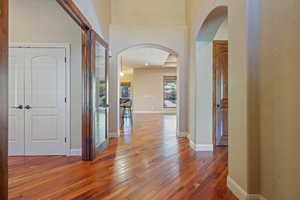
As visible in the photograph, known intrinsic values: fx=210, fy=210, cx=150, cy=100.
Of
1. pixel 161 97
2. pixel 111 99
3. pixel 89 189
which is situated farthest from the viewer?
pixel 161 97

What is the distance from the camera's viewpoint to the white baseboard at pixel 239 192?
2.06m

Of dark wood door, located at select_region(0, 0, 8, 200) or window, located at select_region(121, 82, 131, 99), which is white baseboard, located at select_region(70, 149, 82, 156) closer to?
dark wood door, located at select_region(0, 0, 8, 200)

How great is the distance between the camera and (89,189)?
2.48 metres

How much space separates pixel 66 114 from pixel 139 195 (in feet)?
7.67

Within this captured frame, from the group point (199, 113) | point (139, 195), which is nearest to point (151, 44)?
point (199, 113)

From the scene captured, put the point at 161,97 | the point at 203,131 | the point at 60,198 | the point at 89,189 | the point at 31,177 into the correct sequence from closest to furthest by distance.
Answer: the point at 60,198 < the point at 89,189 < the point at 31,177 < the point at 203,131 < the point at 161,97

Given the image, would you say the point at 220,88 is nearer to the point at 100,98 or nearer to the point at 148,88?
the point at 100,98

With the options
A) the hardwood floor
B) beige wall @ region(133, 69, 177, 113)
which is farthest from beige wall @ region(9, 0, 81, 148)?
beige wall @ region(133, 69, 177, 113)

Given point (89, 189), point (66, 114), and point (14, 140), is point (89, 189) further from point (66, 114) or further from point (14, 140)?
point (14, 140)

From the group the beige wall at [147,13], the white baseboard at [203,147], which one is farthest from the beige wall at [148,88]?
the white baseboard at [203,147]

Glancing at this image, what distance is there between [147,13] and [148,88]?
8.19 meters

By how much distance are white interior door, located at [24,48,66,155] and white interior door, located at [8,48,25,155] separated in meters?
0.09

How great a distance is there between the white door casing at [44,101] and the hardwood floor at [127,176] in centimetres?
27

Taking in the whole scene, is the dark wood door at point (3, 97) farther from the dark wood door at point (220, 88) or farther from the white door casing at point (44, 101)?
the dark wood door at point (220, 88)
